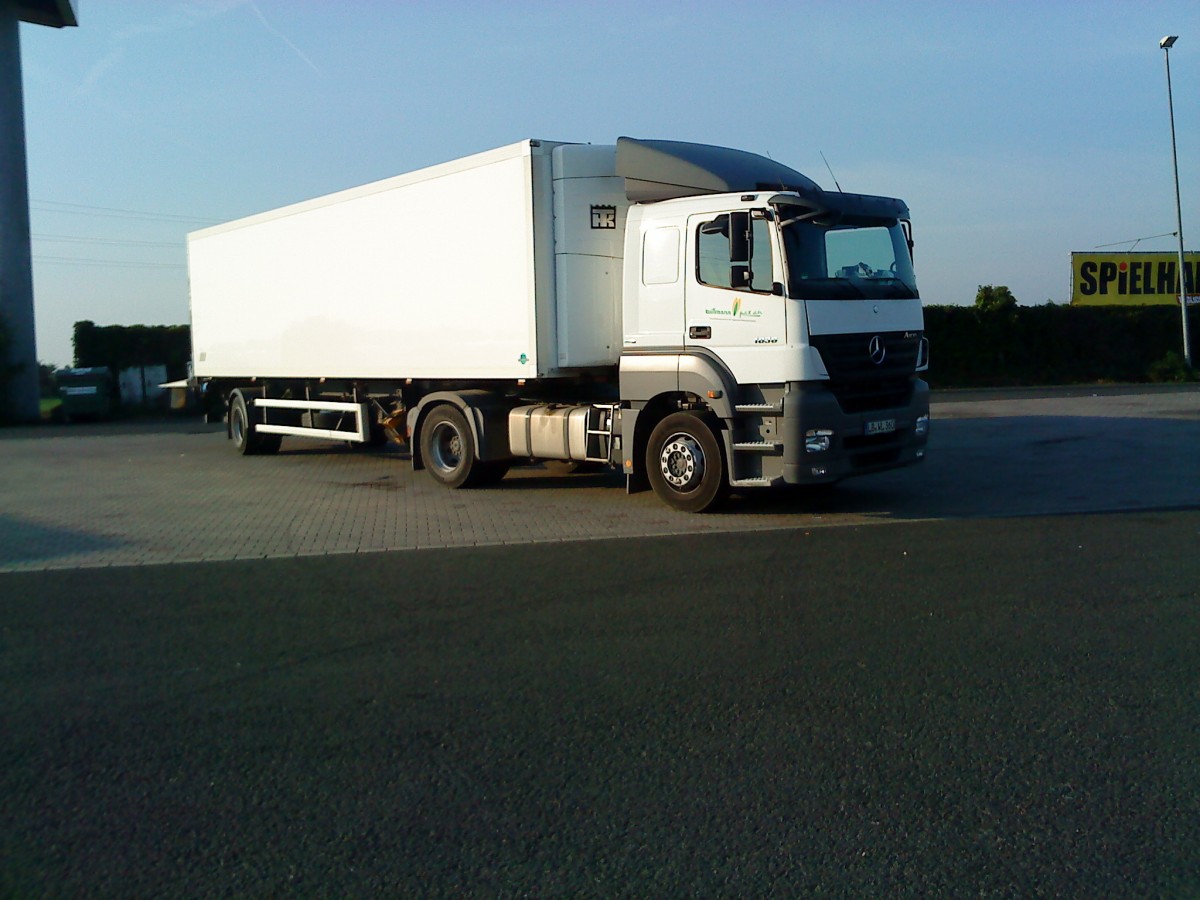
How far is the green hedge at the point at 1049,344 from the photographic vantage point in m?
39.7

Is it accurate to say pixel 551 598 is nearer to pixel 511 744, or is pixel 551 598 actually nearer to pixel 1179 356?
pixel 511 744

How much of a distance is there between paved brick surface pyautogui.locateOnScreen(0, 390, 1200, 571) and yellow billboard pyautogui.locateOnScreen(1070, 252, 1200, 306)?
25225 millimetres

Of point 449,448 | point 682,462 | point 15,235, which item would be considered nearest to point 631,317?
point 682,462

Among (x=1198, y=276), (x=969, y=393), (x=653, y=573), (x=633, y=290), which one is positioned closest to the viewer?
(x=653, y=573)

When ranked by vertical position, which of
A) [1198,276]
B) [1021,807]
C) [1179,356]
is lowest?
[1021,807]

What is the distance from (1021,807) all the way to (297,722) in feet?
10.5

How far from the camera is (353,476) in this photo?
1645 cm

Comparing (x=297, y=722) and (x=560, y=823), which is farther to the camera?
(x=297, y=722)

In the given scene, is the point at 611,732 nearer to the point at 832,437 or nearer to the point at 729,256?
the point at 832,437

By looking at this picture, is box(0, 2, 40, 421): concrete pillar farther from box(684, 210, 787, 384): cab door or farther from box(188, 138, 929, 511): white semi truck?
box(684, 210, 787, 384): cab door

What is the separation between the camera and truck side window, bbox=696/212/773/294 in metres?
11.0

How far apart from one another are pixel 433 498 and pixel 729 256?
482 centimetres

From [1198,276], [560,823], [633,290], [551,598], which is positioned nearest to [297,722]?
[560,823]

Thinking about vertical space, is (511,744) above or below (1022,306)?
below
